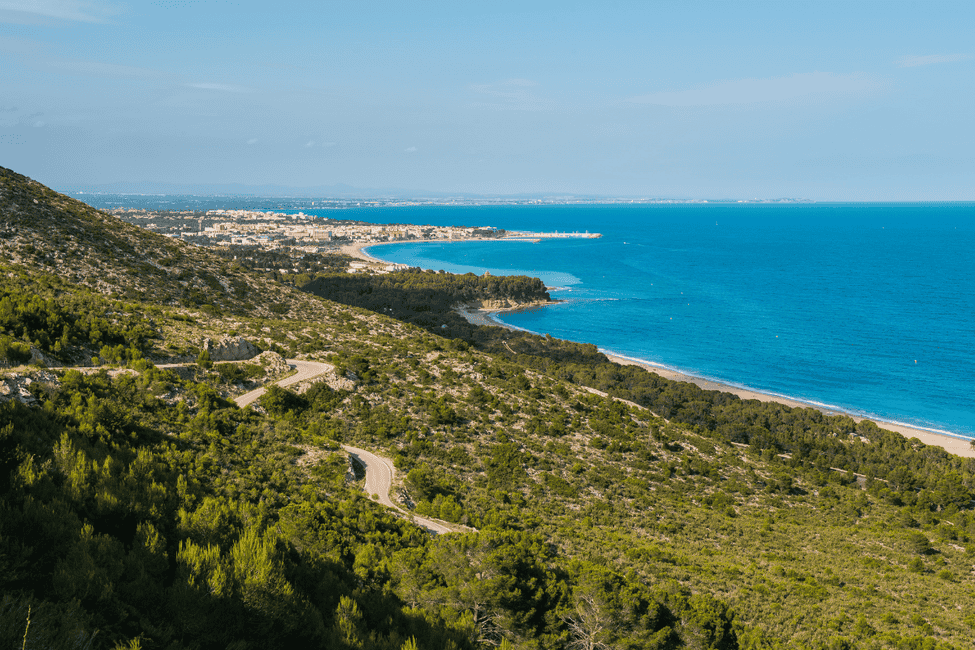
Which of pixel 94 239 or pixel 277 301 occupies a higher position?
pixel 94 239

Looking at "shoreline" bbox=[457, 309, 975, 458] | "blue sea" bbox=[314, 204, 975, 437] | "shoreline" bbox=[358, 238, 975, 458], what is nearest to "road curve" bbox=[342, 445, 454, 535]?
"shoreline" bbox=[358, 238, 975, 458]

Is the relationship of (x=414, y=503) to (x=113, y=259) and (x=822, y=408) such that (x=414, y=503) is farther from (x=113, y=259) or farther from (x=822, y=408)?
(x=822, y=408)

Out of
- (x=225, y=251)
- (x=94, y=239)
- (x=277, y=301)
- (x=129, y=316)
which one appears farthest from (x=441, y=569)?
(x=225, y=251)

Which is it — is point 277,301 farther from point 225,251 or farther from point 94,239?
point 225,251

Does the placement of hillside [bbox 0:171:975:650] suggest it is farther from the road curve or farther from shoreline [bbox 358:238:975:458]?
shoreline [bbox 358:238:975:458]

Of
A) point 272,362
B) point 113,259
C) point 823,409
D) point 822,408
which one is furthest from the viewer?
point 822,408

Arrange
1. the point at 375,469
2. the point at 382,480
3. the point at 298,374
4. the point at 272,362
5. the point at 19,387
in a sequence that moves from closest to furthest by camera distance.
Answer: the point at 19,387 → the point at 382,480 → the point at 375,469 → the point at 272,362 → the point at 298,374

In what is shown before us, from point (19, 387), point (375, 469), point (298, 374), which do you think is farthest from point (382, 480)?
point (19, 387)
